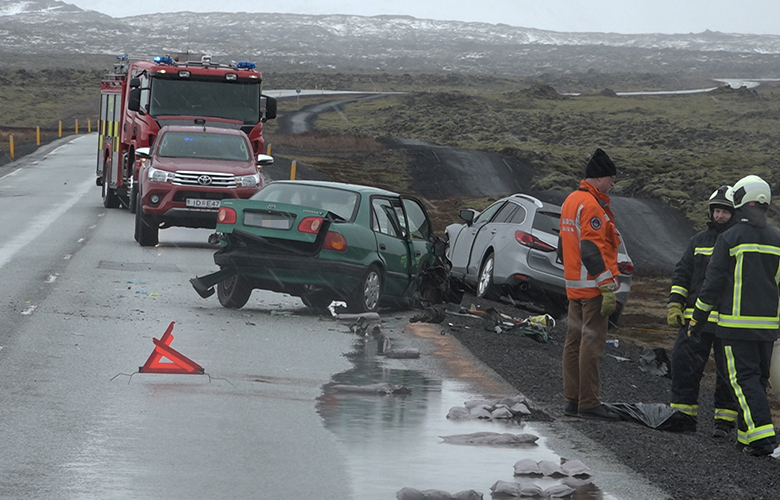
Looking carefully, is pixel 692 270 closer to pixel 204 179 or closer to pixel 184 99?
pixel 204 179

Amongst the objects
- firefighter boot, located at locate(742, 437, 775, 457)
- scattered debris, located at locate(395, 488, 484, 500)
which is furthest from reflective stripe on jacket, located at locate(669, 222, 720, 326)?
scattered debris, located at locate(395, 488, 484, 500)

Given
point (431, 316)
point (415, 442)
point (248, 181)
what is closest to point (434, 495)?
point (415, 442)

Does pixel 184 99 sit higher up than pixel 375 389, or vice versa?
pixel 184 99

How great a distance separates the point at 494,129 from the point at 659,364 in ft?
199

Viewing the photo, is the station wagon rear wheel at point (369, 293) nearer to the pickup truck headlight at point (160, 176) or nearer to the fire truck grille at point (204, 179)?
the fire truck grille at point (204, 179)

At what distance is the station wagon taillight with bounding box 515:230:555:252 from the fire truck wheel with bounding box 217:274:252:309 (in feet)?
12.8

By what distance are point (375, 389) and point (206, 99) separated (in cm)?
1547

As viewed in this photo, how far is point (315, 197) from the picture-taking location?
523 inches

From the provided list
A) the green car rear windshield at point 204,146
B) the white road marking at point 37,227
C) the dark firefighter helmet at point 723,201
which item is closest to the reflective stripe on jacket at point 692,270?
the dark firefighter helmet at point 723,201

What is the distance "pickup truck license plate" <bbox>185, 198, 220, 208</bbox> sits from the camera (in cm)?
1967

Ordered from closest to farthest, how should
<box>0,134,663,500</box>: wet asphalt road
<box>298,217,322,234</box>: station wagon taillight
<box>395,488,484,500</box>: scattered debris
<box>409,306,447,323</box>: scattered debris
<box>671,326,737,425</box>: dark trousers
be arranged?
<box>395,488,484,500</box>: scattered debris
<box>0,134,663,500</box>: wet asphalt road
<box>671,326,737,425</box>: dark trousers
<box>298,217,322,234</box>: station wagon taillight
<box>409,306,447,323</box>: scattered debris

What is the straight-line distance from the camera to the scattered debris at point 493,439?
24.0 feet

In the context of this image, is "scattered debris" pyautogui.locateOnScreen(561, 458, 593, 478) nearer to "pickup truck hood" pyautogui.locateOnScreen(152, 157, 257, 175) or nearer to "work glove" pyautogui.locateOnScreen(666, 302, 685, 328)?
"work glove" pyautogui.locateOnScreen(666, 302, 685, 328)

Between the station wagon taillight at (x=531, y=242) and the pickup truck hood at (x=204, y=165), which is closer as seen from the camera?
the station wagon taillight at (x=531, y=242)
